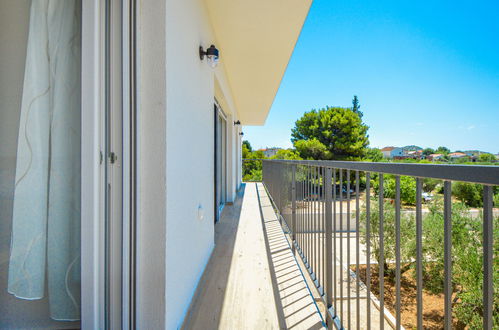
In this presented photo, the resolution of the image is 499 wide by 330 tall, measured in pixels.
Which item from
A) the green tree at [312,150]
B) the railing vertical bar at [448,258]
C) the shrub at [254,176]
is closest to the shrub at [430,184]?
the railing vertical bar at [448,258]

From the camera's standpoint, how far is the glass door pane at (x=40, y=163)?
0.75 m

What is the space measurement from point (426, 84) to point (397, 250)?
201 ft

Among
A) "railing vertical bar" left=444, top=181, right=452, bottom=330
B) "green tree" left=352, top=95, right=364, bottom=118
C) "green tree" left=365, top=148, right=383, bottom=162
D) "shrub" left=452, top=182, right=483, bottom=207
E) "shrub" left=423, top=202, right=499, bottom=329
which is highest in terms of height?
"green tree" left=352, top=95, right=364, bottom=118

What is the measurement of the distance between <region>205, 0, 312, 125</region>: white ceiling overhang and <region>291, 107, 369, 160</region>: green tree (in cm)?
1711

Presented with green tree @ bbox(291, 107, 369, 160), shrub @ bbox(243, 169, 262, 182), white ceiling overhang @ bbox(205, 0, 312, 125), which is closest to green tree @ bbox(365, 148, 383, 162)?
green tree @ bbox(291, 107, 369, 160)

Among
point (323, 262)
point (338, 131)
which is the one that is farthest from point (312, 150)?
point (323, 262)

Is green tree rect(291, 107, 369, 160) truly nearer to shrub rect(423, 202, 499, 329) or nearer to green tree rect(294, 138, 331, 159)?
green tree rect(294, 138, 331, 159)

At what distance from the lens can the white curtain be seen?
788mm

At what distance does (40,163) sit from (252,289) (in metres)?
1.61

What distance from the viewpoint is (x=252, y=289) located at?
1.92 meters

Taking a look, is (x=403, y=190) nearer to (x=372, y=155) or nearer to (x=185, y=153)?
(x=185, y=153)

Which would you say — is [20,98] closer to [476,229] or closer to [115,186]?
[115,186]

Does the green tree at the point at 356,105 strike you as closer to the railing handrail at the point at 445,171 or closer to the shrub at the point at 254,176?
the shrub at the point at 254,176

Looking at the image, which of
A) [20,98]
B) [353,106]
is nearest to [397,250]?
[20,98]
